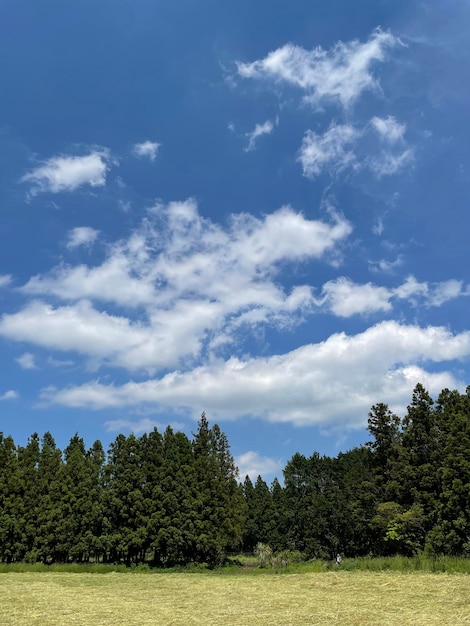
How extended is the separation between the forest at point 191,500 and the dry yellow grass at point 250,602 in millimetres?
16841

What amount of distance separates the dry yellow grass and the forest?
663 inches

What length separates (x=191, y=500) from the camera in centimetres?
4206

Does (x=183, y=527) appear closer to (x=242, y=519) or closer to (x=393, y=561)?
(x=242, y=519)

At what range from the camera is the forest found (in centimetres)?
3594

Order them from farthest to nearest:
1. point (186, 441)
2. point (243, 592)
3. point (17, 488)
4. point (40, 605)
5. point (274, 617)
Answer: point (186, 441)
point (17, 488)
point (243, 592)
point (40, 605)
point (274, 617)

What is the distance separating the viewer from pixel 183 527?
40.3 metres

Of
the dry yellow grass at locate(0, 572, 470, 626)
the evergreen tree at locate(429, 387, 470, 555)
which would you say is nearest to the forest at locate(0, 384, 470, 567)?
the evergreen tree at locate(429, 387, 470, 555)

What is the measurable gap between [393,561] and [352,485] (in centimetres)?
2410

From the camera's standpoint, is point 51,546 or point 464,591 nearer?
point 464,591

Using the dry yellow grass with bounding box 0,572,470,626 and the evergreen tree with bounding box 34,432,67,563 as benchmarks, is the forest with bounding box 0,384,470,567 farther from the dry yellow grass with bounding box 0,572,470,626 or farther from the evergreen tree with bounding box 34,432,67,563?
the dry yellow grass with bounding box 0,572,470,626

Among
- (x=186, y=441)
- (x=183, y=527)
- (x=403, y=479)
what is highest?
(x=186, y=441)

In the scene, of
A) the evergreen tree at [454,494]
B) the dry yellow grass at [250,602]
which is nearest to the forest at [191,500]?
the evergreen tree at [454,494]

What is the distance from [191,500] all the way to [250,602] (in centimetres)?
2794

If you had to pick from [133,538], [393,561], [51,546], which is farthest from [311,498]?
[393,561]
